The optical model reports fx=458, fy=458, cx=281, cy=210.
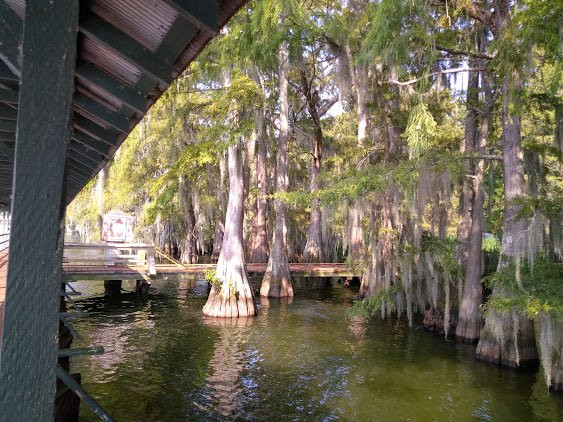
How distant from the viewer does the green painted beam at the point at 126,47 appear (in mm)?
2186

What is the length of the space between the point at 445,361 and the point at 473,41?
9496mm

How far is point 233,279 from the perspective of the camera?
16406 mm

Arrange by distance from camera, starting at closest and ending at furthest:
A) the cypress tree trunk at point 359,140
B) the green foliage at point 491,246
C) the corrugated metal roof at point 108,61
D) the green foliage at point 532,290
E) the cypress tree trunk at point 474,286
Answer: the corrugated metal roof at point 108,61 < the green foliage at point 532,290 < the cypress tree trunk at point 474,286 < the cypress tree trunk at point 359,140 < the green foliage at point 491,246

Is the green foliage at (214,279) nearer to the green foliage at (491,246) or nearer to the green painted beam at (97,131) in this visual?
the green foliage at (491,246)

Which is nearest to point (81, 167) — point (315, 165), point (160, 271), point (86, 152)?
point (86, 152)

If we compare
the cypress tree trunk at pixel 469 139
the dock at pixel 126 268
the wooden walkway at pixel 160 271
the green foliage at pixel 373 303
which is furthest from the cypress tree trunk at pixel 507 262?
the wooden walkway at pixel 160 271

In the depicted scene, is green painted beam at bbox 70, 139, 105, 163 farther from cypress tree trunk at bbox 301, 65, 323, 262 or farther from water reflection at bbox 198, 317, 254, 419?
cypress tree trunk at bbox 301, 65, 323, 262

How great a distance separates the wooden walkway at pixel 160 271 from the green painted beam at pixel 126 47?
1371cm

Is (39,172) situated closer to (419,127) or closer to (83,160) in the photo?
(83,160)

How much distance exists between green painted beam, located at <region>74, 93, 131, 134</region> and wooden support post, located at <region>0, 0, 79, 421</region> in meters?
1.39

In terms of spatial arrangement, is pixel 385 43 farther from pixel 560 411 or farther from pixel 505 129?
pixel 560 411

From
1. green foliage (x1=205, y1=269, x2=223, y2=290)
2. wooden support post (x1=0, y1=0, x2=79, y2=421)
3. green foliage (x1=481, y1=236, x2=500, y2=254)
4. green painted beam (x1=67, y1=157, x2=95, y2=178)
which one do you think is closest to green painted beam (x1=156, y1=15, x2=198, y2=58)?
wooden support post (x1=0, y1=0, x2=79, y2=421)

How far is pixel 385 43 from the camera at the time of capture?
31.6 ft

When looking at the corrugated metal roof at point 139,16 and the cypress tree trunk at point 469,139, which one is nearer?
the corrugated metal roof at point 139,16
